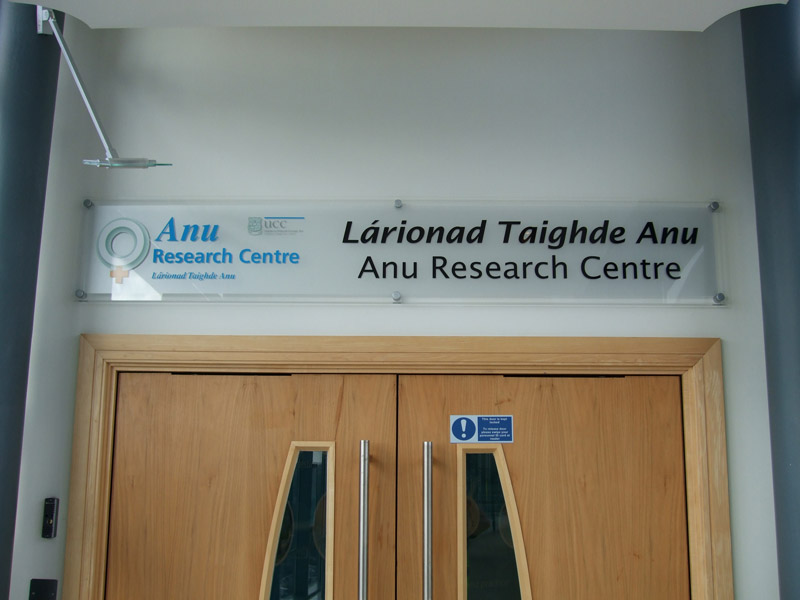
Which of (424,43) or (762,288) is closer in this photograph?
(762,288)

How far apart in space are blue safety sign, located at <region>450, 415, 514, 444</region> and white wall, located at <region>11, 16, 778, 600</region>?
28 cm

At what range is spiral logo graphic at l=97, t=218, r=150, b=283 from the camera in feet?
7.23

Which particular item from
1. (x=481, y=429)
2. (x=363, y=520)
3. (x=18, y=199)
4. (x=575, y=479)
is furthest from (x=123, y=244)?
(x=575, y=479)

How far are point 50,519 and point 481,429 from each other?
141 centimetres

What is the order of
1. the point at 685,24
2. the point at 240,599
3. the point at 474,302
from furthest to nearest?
the point at 474,302 → the point at 240,599 → the point at 685,24

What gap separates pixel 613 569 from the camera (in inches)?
79.7

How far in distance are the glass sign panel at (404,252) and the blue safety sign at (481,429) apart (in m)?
0.39

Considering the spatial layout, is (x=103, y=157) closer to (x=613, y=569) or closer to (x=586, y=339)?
(x=586, y=339)

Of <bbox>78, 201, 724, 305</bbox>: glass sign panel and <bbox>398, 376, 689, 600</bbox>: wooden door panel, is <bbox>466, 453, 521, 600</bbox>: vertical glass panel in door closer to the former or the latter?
<bbox>398, 376, 689, 600</bbox>: wooden door panel

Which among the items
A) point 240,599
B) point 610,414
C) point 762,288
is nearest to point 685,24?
point 762,288

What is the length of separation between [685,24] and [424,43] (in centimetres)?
88

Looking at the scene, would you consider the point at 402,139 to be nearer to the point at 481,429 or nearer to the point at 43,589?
the point at 481,429

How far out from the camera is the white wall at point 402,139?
2.15m

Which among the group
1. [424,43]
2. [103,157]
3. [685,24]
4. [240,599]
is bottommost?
[240,599]
